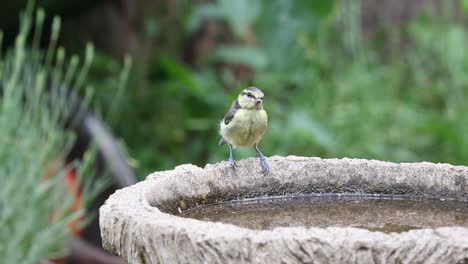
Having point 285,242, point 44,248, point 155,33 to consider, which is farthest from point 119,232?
point 155,33

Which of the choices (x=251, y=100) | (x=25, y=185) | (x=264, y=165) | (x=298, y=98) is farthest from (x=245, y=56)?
(x=264, y=165)

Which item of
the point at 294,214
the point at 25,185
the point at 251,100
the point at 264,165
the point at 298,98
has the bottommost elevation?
the point at 294,214

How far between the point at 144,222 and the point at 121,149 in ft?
11.6

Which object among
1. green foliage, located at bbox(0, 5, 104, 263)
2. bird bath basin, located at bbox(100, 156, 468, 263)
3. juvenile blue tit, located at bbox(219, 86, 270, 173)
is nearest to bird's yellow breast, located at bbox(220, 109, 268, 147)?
juvenile blue tit, located at bbox(219, 86, 270, 173)

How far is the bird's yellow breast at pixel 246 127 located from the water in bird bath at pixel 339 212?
59 cm

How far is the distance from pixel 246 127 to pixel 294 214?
84 cm

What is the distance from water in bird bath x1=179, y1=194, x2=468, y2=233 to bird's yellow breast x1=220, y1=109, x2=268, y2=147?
593 millimetres

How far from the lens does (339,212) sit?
2.86 m

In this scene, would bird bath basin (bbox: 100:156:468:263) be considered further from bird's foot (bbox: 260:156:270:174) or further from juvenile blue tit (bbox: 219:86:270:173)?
juvenile blue tit (bbox: 219:86:270:173)

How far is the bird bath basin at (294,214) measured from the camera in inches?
79.9

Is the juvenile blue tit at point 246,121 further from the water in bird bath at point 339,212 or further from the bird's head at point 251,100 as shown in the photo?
the water in bird bath at point 339,212

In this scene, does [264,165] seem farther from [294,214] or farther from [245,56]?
[245,56]

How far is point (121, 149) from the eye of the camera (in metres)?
5.73

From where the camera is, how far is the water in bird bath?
268 cm
